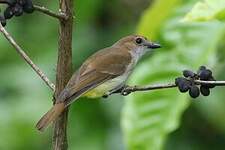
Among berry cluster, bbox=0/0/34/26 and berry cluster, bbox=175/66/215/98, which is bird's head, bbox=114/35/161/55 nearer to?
berry cluster, bbox=175/66/215/98

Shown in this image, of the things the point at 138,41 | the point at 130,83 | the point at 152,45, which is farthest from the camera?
the point at 138,41

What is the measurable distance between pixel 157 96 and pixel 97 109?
60.8 inches

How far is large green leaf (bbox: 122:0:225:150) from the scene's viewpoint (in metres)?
3.62

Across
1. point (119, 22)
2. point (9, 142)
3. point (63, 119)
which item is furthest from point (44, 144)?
point (63, 119)

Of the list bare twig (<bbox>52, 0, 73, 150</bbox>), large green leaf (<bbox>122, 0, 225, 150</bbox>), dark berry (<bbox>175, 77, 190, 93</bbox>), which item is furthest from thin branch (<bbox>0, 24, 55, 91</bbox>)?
large green leaf (<bbox>122, 0, 225, 150</bbox>)

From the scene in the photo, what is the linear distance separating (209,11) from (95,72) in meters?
0.97

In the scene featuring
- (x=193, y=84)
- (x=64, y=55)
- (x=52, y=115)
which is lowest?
(x=52, y=115)

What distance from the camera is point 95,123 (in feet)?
17.3

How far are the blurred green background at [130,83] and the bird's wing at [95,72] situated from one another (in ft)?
0.37

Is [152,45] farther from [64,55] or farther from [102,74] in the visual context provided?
[64,55]

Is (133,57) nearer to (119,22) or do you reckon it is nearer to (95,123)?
(95,123)

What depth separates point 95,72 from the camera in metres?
3.75

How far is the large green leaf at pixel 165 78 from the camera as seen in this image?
362 centimetres

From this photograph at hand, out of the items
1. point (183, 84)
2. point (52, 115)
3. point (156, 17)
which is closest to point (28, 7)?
point (52, 115)
